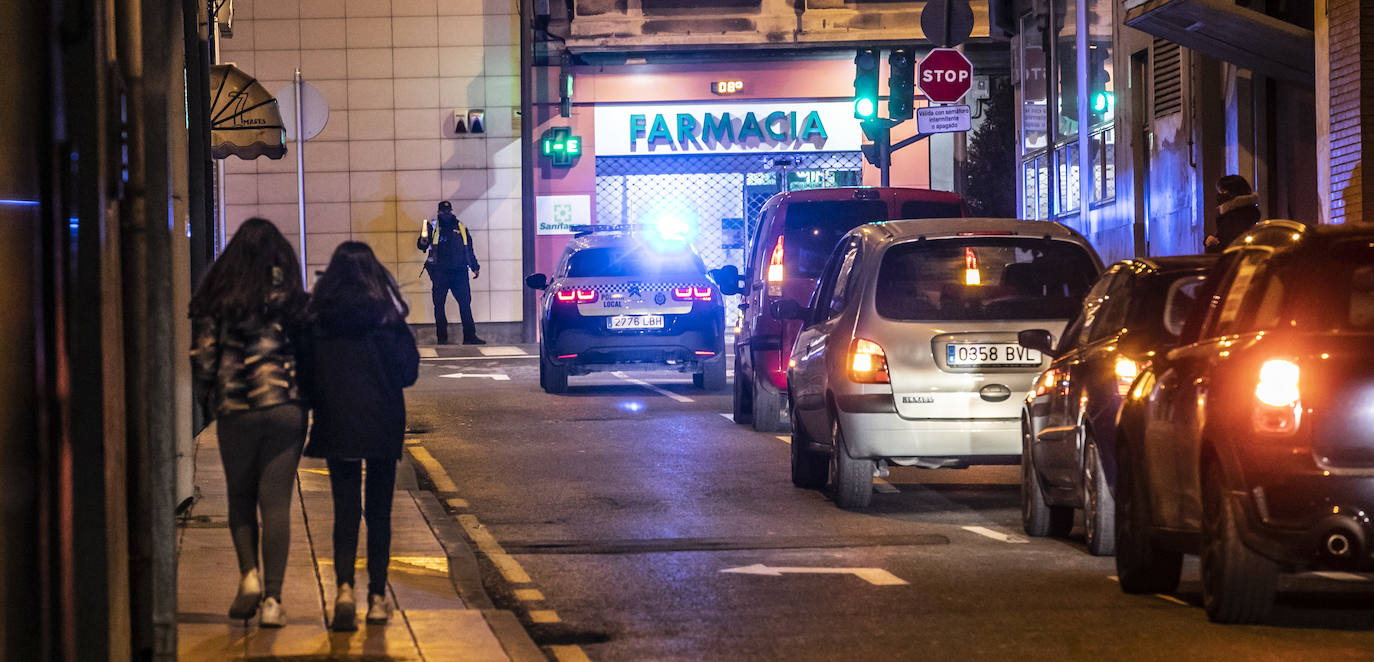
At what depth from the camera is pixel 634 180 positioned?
36.0 meters

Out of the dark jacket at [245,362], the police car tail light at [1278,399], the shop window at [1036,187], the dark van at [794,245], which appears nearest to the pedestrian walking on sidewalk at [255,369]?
the dark jacket at [245,362]

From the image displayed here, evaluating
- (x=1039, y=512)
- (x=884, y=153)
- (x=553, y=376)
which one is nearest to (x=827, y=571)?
(x=1039, y=512)

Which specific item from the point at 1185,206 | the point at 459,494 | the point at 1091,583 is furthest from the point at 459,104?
the point at 1091,583

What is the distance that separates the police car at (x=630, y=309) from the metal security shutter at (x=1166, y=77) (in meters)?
5.91

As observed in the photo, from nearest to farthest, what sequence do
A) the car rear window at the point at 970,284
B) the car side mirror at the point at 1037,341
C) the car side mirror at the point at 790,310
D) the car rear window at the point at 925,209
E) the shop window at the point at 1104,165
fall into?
the car side mirror at the point at 1037,341
the car rear window at the point at 970,284
the car side mirror at the point at 790,310
the car rear window at the point at 925,209
the shop window at the point at 1104,165

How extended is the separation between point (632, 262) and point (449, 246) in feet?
34.6

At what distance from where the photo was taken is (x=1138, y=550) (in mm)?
8594

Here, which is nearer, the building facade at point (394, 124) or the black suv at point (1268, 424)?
the black suv at point (1268, 424)

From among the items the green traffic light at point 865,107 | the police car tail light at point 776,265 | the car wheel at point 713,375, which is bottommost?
the car wheel at point 713,375

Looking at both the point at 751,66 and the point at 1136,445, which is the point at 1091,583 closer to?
the point at 1136,445

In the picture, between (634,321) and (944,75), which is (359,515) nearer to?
(634,321)

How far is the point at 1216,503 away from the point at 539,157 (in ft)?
92.5

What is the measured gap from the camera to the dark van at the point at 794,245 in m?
16.6

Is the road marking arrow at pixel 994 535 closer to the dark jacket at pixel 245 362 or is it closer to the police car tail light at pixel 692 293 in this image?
the dark jacket at pixel 245 362
